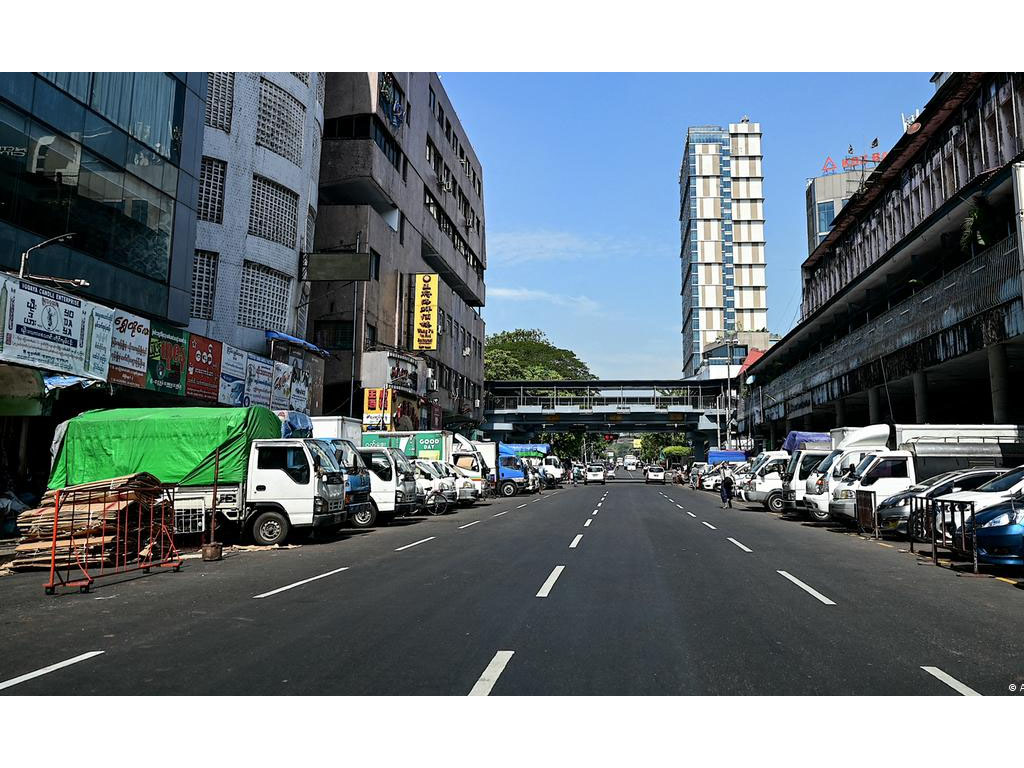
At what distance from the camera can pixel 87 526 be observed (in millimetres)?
12641

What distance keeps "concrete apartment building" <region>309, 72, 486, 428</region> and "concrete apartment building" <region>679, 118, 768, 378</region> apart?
85.0m

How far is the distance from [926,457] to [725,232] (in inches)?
4701

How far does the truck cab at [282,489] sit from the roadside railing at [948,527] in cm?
1203

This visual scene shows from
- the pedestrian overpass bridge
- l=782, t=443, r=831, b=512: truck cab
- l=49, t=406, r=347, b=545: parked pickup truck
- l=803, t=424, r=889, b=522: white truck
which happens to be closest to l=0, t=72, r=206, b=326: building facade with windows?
l=49, t=406, r=347, b=545: parked pickup truck

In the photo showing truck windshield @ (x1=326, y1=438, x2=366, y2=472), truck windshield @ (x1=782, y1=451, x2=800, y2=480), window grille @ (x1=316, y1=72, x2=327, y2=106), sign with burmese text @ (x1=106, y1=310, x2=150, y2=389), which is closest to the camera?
truck windshield @ (x1=326, y1=438, x2=366, y2=472)

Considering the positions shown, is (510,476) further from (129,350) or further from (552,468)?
(129,350)

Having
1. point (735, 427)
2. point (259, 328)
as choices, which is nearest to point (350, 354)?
point (259, 328)

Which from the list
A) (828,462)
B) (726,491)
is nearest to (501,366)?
(726,491)

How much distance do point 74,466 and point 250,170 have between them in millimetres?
17156

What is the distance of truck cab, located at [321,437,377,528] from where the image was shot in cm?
1766

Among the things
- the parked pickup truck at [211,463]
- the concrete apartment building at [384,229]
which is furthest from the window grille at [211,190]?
the parked pickup truck at [211,463]

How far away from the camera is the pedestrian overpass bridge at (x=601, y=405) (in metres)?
73.9

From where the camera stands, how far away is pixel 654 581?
33.9 feet

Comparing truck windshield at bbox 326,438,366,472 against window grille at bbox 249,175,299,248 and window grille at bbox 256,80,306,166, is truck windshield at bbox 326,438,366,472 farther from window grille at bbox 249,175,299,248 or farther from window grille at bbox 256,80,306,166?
window grille at bbox 256,80,306,166
